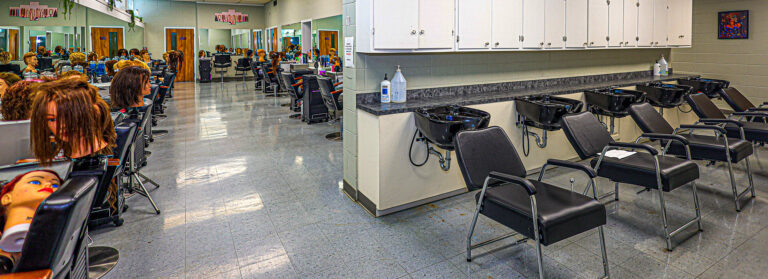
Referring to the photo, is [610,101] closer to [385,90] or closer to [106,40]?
[385,90]

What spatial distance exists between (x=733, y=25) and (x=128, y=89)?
9003 millimetres

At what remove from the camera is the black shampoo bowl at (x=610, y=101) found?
167 inches

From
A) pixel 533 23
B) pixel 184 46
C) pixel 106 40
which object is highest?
pixel 184 46

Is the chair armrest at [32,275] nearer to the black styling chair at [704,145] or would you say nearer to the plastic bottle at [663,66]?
the black styling chair at [704,145]

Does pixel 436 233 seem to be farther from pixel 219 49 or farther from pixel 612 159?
pixel 219 49

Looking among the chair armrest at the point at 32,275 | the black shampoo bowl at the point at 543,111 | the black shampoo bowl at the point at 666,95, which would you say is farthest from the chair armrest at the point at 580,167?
the black shampoo bowl at the point at 666,95

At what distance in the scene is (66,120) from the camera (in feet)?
6.37

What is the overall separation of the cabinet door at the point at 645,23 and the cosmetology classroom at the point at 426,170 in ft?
0.08

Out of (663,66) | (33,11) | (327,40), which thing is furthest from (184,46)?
(663,66)

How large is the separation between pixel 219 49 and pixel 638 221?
663 inches

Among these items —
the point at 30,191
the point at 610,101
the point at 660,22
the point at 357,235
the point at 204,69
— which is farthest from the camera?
the point at 204,69

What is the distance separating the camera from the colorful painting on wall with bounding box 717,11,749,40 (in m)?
7.05

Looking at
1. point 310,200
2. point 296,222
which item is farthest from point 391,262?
point 310,200

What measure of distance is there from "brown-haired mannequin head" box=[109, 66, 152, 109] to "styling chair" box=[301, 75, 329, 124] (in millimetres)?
3248
